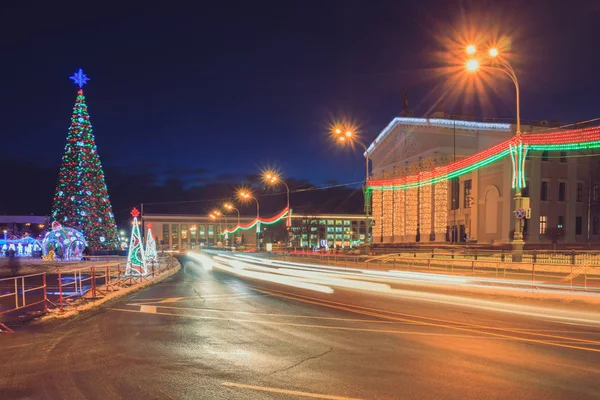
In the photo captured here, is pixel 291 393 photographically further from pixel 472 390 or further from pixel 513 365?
pixel 513 365

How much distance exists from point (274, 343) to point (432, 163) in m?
47.0

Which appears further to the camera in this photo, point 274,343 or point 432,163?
point 432,163

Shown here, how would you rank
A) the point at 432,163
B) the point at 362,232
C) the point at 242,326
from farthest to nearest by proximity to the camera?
the point at 362,232, the point at 432,163, the point at 242,326

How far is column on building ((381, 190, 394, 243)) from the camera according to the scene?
61.7m

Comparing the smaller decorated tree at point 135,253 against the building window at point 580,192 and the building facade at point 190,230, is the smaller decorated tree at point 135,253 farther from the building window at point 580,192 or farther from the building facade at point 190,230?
the building facade at point 190,230

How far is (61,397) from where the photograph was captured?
613 centimetres

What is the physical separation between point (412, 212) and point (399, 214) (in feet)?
9.64

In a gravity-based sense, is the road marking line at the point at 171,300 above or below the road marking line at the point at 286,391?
below

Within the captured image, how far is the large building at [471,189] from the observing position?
4297 centimetres

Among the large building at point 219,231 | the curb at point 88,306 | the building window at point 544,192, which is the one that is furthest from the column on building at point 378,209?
the large building at point 219,231

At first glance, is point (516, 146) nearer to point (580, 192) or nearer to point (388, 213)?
point (580, 192)

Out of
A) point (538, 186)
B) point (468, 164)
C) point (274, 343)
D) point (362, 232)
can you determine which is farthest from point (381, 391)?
point (362, 232)

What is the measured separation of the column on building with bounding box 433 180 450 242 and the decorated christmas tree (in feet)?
117

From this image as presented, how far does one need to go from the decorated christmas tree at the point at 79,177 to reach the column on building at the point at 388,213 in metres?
34.5
